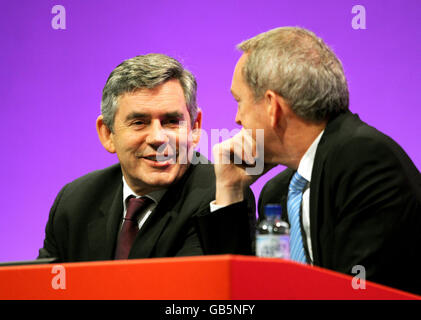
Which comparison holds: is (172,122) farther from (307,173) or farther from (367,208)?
(367,208)

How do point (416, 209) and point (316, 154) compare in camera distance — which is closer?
point (416, 209)

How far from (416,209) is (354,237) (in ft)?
0.64

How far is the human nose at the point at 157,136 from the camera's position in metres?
2.56

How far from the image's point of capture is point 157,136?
2559mm

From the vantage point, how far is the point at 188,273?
115cm

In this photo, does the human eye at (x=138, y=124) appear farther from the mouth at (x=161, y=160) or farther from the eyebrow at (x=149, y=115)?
the mouth at (x=161, y=160)

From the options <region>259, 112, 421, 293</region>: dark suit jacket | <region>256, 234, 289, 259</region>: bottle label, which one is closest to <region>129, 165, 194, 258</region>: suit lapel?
<region>259, 112, 421, 293</region>: dark suit jacket

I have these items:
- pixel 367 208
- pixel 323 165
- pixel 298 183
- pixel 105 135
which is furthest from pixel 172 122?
pixel 367 208

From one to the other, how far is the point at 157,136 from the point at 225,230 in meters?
0.67

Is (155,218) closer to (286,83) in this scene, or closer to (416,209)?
(286,83)

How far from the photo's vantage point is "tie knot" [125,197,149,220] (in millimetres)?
2553

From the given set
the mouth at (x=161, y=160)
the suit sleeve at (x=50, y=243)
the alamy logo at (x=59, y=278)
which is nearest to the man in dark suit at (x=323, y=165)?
the mouth at (x=161, y=160)

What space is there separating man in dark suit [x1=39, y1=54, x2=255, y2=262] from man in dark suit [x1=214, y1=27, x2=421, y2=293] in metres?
0.30
